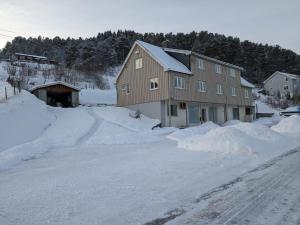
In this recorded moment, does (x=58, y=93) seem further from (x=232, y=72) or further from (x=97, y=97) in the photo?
(x=232, y=72)

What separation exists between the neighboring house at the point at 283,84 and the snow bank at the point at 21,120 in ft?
223

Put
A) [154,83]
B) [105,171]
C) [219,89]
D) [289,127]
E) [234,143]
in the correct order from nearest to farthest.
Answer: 1. [105,171]
2. [234,143]
3. [289,127]
4. [154,83]
5. [219,89]

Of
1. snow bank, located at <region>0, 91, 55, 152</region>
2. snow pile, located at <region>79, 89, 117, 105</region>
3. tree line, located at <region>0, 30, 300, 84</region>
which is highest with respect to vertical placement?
tree line, located at <region>0, 30, 300, 84</region>

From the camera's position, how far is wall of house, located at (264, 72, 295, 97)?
86062mm

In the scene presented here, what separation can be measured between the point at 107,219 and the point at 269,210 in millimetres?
2985

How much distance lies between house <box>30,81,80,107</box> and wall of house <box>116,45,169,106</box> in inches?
201

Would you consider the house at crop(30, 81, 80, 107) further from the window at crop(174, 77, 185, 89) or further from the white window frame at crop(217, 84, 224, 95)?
the white window frame at crop(217, 84, 224, 95)

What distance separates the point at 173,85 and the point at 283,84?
6222 cm

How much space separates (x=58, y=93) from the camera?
39.9 meters

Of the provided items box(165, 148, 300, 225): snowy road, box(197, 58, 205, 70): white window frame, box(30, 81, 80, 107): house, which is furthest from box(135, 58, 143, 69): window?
box(165, 148, 300, 225): snowy road

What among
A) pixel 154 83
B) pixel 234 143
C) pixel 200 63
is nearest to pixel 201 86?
pixel 200 63

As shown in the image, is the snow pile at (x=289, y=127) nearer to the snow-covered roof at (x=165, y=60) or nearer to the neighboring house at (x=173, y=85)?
the neighboring house at (x=173, y=85)

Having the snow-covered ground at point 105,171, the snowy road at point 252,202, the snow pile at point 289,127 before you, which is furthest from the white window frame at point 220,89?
the snowy road at point 252,202

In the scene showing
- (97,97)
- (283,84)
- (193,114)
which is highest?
(283,84)
